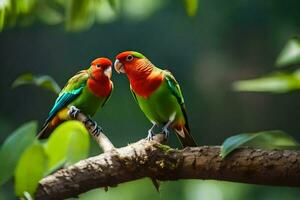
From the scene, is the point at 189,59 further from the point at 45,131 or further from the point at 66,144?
the point at 66,144

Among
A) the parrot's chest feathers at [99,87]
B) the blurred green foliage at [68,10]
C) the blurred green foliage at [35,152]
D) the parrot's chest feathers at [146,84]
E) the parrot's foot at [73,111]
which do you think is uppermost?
the blurred green foliage at [68,10]

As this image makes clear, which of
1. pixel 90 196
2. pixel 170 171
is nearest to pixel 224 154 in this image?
pixel 170 171

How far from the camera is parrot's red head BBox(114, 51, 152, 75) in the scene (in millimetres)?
894

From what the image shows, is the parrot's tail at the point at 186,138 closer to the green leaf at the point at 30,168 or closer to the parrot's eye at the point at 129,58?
the parrot's eye at the point at 129,58

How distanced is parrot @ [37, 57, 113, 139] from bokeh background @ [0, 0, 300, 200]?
1631mm

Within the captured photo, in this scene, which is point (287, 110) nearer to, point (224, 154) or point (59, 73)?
point (59, 73)

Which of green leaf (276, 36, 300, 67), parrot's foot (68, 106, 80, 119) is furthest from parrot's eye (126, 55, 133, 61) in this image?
green leaf (276, 36, 300, 67)

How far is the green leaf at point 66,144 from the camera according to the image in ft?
1.85

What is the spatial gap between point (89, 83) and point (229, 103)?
7.75 ft

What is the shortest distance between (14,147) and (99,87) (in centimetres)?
34

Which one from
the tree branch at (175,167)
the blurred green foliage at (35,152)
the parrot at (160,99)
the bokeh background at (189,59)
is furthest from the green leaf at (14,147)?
the bokeh background at (189,59)

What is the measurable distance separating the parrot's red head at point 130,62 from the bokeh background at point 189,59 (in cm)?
166

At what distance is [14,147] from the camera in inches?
22.7

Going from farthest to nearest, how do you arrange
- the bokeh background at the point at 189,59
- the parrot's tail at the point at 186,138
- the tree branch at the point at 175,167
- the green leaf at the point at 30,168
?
the bokeh background at the point at 189,59, the parrot's tail at the point at 186,138, the tree branch at the point at 175,167, the green leaf at the point at 30,168
